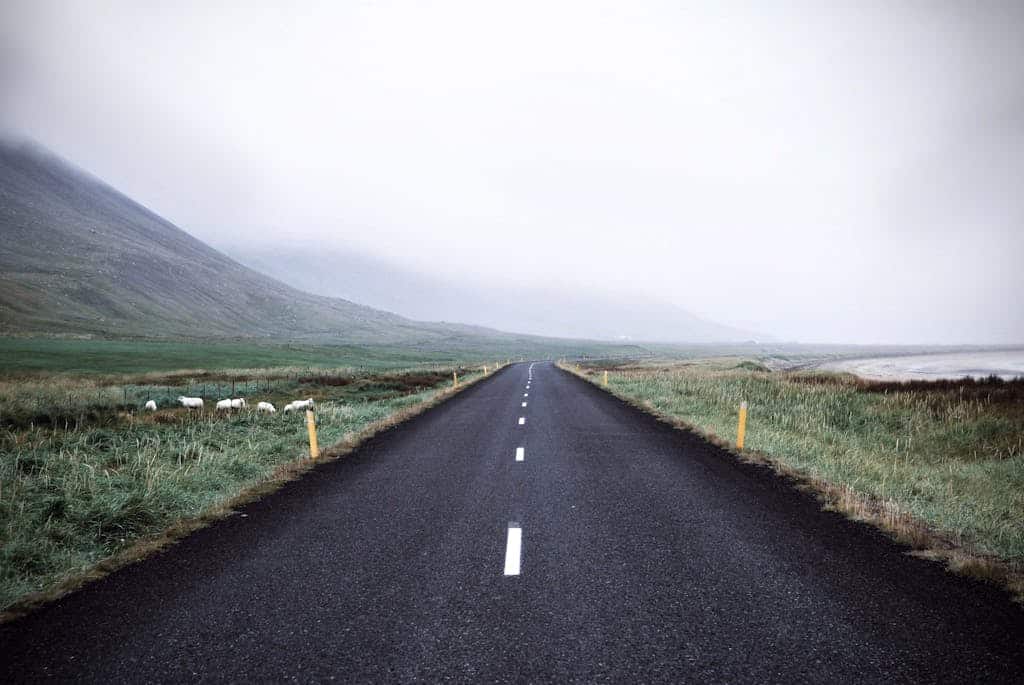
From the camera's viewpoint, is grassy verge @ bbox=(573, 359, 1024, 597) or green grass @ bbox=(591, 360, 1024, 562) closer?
grassy verge @ bbox=(573, 359, 1024, 597)

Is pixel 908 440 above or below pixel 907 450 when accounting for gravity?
above

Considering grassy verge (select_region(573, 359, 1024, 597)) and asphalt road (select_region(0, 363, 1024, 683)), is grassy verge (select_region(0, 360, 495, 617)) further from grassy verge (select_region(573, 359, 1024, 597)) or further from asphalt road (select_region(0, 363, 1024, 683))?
grassy verge (select_region(573, 359, 1024, 597))

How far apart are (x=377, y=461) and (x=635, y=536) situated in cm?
674

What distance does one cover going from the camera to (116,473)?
9.73 m

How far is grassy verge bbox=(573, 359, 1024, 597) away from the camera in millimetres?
6625

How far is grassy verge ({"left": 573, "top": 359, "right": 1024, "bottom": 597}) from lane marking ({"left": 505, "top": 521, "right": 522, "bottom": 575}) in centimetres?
472

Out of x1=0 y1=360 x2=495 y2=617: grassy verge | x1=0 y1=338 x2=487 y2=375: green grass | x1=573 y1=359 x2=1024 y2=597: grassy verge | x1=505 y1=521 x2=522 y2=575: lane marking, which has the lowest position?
x1=0 y1=338 x2=487 y2=375: green grass

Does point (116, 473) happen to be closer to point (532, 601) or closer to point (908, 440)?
point (532, 601)

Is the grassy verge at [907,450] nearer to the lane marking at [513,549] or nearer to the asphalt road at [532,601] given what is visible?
the asphalt road at [532,601]

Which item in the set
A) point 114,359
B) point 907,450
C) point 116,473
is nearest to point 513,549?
point 116,473

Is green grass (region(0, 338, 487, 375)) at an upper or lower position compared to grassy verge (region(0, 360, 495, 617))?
lower

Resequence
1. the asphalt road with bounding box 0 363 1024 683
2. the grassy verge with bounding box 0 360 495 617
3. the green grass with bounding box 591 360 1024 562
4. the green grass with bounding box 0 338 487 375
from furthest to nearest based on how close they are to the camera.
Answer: the green grass with bounding box 0 338 487 375 → the green grass with bounding box 591 360 1024 562 → the grassy verge with bounding box 0 360 495 617 → the asphalt road with bounding box 0 363 1024 683

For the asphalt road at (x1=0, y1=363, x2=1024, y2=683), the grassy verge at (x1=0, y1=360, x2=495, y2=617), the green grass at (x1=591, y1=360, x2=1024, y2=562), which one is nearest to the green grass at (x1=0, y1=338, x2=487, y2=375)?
the grassy verge at (x1=0, y1=360, x2=495, y2=617)

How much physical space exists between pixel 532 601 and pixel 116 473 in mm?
9089
